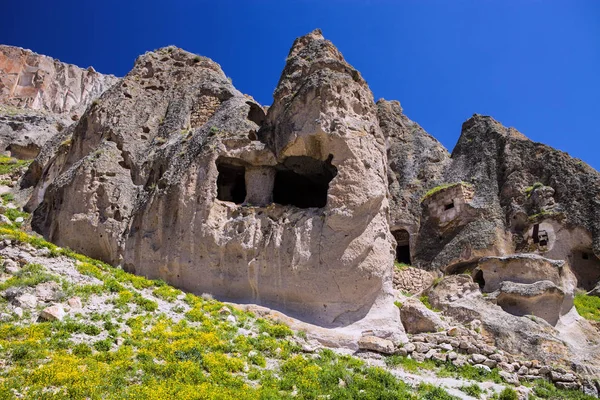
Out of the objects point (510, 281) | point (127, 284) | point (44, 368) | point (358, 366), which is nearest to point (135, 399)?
point (44, 368)

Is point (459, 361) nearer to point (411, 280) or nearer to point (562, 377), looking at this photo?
point (562, 377)

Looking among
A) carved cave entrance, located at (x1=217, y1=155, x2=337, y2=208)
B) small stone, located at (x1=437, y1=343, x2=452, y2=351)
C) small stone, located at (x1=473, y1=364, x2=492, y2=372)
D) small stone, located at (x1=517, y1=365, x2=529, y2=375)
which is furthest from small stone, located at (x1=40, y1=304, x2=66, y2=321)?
small stone, located at (x1=517, y1=365, x2=529, y2=375)

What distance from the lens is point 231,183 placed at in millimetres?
19422

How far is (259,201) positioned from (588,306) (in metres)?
14.1

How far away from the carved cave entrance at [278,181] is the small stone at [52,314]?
24.5 feet

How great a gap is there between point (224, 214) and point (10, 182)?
17437 millimetres

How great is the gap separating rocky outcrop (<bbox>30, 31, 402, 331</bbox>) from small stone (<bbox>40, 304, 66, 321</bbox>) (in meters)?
5.01

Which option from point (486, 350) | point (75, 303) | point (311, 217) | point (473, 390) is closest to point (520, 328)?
point (486, 350)

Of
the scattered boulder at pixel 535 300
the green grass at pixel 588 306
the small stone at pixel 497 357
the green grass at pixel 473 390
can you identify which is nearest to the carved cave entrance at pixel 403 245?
the green grass at pixel 588 306

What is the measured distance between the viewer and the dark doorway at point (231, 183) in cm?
1884

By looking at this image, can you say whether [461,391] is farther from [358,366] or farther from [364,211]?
[364,211]

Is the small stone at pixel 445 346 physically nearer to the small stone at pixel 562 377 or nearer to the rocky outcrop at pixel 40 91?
the small stone at pixel 562 377

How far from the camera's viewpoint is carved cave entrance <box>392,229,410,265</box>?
27.8 metres

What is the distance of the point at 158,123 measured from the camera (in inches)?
864
